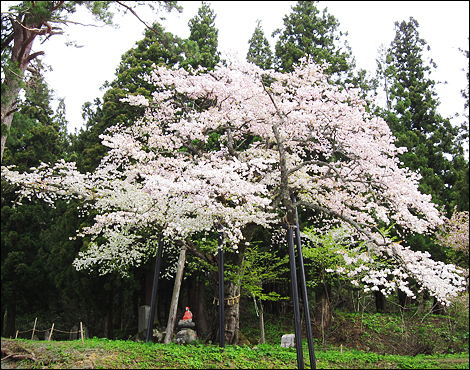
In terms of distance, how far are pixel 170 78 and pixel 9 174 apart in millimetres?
4373

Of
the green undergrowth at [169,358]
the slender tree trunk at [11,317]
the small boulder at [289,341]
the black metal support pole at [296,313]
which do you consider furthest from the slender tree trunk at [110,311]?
the black metal support pole at [296,313]

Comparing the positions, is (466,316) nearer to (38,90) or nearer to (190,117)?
(190,117)

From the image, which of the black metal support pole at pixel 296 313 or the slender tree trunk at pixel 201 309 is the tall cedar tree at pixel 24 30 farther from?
the slender tree trunk at pixel 201 309

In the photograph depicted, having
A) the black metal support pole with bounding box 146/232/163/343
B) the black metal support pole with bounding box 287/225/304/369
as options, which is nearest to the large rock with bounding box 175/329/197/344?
the black metal support pole with bounding box 146/232/163/343

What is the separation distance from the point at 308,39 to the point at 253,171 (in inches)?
334

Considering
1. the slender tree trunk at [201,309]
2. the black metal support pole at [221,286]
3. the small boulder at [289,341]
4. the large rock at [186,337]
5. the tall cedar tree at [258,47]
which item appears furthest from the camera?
the tall cedar tree at [258,47]

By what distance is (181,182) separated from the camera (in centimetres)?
657

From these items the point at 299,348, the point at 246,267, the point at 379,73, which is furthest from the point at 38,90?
the point at 379,73

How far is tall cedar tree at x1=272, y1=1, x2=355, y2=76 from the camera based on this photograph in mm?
14219

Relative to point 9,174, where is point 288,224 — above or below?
below

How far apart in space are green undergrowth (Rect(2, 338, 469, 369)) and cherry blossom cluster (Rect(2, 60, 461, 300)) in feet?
5.60

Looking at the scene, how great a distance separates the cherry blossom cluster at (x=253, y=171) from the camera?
6883 millimetres

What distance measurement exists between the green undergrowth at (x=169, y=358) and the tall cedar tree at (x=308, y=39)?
1058 cm

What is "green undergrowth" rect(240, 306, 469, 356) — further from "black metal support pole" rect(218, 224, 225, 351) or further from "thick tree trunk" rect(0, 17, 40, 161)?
"thick tree trunk" rect(0, 17, 40, 161)
